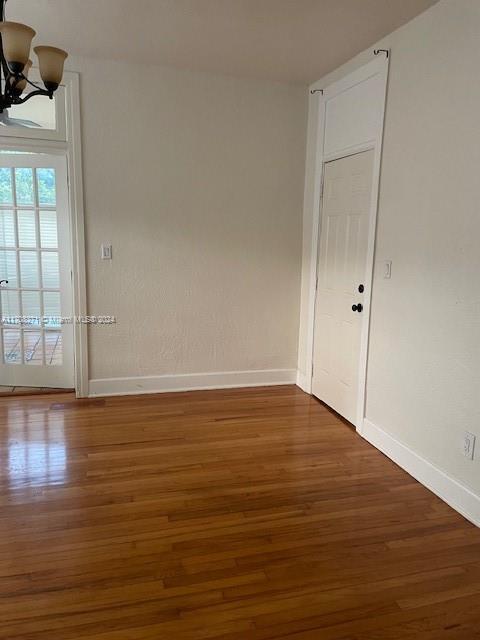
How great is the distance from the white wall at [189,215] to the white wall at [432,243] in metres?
1.27

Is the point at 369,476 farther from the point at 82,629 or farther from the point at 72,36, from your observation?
the point at 72,36

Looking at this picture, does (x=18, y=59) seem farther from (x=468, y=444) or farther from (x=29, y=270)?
(x=468, y=444)

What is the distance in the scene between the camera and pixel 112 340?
4.11 meters

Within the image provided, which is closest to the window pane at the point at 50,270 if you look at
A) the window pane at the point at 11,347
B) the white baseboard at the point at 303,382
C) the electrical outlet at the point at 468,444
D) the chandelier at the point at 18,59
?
the window pane at the point at 11,347

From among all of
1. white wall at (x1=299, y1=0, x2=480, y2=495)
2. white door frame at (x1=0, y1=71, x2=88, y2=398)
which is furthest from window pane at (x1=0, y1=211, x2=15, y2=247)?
white wall at (x1=299, y1=0, x2=480, y2=495)

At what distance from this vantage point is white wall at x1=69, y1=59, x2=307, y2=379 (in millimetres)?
3861

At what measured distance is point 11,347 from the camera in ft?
13.6

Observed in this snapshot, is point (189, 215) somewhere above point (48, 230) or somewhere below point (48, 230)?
above

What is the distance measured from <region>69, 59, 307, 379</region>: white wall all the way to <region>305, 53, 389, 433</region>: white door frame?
0.25 meters

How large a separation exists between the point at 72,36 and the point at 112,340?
7.48 feet

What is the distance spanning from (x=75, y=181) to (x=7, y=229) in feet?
2.37

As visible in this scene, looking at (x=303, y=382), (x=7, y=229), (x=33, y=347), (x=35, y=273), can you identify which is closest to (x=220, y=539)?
(x=303, y=382)

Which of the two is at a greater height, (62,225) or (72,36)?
(72,36)

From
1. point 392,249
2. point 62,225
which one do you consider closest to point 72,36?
point 62,225
